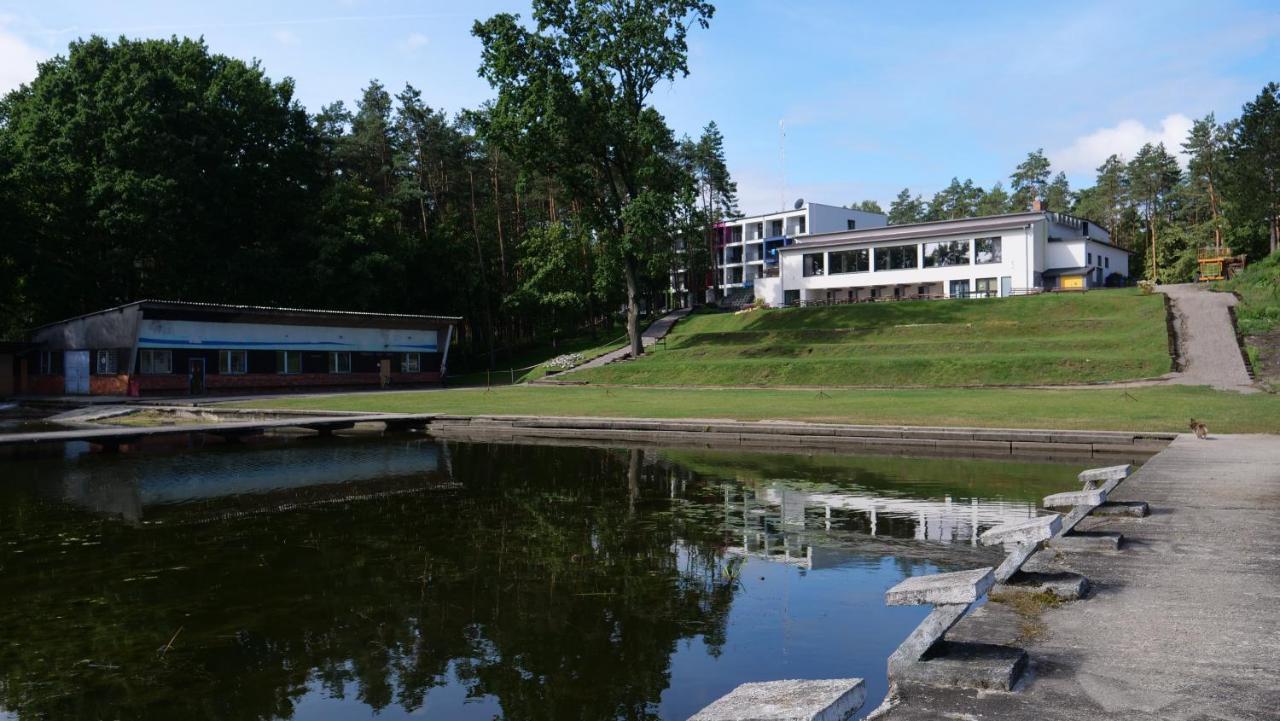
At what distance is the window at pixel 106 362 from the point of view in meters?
47.8

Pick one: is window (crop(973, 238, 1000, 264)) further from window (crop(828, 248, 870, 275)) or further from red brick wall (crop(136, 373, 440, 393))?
red brick wall (crop(136, 373, 440, 393))

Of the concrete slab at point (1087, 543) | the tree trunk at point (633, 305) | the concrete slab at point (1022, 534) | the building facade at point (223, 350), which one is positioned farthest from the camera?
the tree trunk at point (633, 305)

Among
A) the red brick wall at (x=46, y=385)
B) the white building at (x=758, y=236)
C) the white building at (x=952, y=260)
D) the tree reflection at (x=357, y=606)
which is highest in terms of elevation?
the white building at (x=758, y=236)

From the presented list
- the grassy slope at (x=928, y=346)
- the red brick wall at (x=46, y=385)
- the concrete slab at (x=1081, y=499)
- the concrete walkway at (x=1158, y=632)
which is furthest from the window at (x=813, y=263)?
the concrete walkway at (x=1158, y=632)

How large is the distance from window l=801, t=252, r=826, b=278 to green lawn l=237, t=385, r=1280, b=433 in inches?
1374

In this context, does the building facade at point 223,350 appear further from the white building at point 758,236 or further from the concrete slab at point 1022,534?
the concrete slab at point 1022,534

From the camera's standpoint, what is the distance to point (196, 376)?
4906 cm

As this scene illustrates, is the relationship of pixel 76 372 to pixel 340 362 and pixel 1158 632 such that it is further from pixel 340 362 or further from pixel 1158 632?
pixel 1158 632

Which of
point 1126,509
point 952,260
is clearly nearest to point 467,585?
point 1126,509

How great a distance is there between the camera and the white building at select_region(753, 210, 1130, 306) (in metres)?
63.4

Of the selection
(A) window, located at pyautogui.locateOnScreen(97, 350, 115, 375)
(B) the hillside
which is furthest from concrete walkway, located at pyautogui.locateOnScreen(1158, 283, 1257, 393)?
(A) window, located at pyautogui.locateOnScreen(97, 350, 115, 375)

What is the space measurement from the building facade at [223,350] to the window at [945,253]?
123ft

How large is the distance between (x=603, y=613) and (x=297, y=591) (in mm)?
3573

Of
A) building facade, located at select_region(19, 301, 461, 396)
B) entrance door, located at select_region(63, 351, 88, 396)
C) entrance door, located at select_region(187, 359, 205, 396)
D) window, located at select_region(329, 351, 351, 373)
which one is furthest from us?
window, located at select_region(329, 351, 351, 373)
